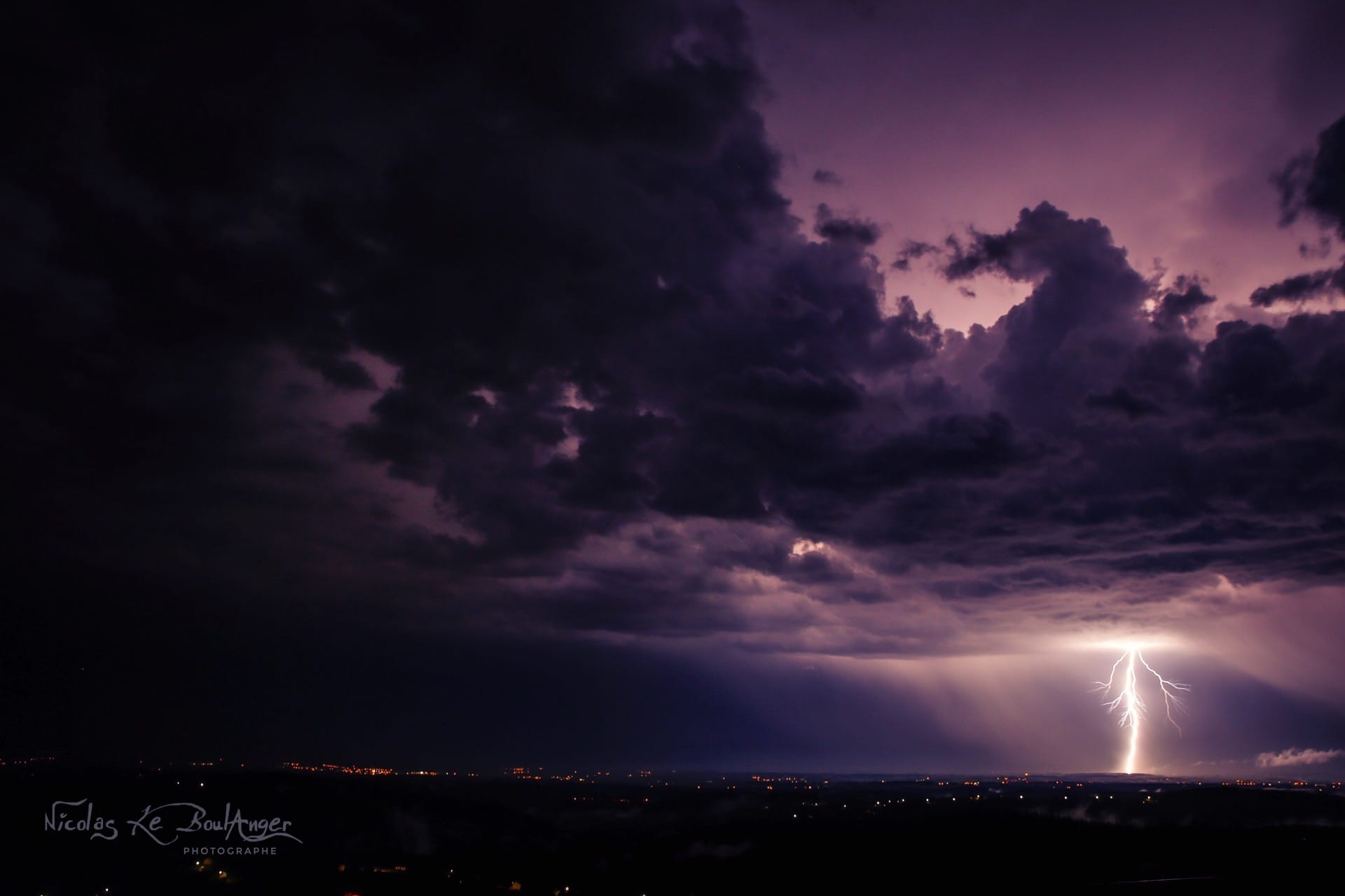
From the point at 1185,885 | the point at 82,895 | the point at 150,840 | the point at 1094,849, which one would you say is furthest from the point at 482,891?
the point at 1094,849

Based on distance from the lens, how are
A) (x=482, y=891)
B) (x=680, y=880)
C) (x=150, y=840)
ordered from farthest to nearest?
(x=150, y=840)
(x=680, y=880)
(x=482, y=891)

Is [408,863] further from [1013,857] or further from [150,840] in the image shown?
[1013,857]

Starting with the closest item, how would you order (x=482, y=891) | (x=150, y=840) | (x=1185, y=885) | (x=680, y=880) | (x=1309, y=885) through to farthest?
(x=1309, y=885), (x=1185, y=885), (x=482, y=891), (x=680, y=880), (x=150, y=840)

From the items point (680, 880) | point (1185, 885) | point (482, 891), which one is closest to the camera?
point (1185, 885)

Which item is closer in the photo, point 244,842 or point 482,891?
point 482,891

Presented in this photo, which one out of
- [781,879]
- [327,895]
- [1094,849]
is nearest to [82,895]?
[327,895]

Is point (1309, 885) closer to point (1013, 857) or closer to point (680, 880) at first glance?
point (1013, 857)

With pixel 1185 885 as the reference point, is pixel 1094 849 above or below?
below

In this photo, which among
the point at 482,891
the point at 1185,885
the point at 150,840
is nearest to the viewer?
the point at 1185,885

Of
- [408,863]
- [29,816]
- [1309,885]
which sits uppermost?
[1309,885]
